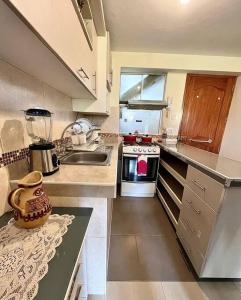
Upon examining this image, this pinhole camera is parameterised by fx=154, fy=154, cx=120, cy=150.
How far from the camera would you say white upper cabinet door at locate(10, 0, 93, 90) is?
1.39 feet

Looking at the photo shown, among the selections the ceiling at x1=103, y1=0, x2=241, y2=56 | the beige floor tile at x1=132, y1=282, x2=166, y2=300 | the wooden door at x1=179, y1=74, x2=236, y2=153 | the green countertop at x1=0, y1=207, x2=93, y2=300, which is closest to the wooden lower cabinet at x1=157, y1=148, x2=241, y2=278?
the beige floor tile at x1=132, y1=282, x2=166, y2=300

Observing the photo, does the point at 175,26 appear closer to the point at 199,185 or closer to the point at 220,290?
the point at 199,185

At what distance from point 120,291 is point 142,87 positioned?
269 cm

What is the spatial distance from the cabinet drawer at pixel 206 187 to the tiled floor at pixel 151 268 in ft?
2.12

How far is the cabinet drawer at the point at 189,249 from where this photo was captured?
1165 mm

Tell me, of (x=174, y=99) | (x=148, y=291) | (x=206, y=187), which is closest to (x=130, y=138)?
(x=174, y=99)

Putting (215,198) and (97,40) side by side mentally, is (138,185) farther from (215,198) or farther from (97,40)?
(97,40)

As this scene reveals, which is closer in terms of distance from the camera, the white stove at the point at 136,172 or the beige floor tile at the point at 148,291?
the beige floor tile at the point at 148,291

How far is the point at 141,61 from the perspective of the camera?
7.89 ft

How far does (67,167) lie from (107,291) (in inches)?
37.0

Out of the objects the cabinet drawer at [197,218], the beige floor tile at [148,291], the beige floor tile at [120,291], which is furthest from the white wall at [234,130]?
the beige floor tile at [120,291]

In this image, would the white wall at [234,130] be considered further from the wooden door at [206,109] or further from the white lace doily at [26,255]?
the white lace doily at [26,255]

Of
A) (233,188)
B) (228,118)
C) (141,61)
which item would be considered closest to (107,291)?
(233,188)

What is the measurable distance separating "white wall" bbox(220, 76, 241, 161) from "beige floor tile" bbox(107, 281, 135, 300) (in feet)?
8.32
